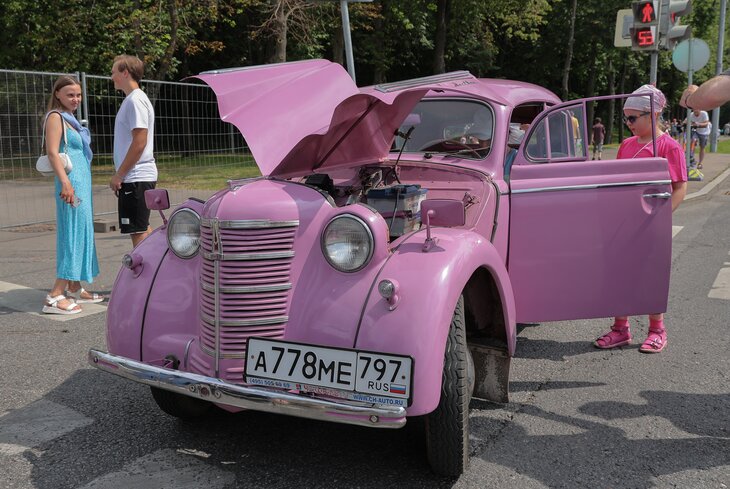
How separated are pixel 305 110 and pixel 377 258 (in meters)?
1.07

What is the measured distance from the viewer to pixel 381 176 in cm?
411

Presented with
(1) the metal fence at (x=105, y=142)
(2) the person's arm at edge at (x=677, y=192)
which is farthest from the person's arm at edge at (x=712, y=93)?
(1) the metal fence at (x=105, y=142)

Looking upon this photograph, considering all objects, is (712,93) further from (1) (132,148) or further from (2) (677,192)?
(1) (132,148)

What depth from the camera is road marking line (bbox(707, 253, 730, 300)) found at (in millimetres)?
6266

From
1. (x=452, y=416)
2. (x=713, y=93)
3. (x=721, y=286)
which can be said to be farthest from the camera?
(x=721, y=286)

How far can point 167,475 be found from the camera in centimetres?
300

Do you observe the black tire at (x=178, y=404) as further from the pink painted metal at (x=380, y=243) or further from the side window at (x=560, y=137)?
the side window at (x=560, y=137)

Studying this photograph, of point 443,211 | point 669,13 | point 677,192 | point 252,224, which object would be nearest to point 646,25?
point 669,13

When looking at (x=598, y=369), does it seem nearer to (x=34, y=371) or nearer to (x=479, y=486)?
(x=479, y=486)

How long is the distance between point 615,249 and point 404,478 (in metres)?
2.02

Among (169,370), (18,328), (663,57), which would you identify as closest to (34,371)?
(18,328)

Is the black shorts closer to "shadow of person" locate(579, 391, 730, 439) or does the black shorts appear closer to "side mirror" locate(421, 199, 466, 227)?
"side mirror" locate(421, 199, 466, 227)

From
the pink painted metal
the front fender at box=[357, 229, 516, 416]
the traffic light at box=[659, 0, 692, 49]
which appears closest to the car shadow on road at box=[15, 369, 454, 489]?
the pink painted metal

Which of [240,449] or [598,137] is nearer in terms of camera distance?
[240,449]
